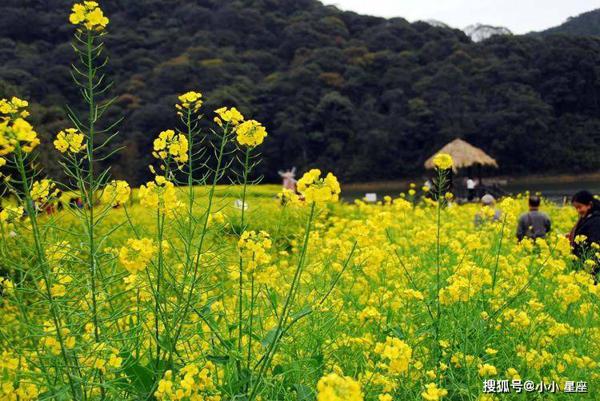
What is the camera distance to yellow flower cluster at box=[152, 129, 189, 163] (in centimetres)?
165

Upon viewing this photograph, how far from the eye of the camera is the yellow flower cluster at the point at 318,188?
1314 millimetres

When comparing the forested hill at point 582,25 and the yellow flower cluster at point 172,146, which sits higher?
the forested hill at point 582,25

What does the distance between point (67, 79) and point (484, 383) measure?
3167 cm

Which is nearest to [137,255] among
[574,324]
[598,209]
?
[574,324]

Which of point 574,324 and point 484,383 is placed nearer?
point 484,383

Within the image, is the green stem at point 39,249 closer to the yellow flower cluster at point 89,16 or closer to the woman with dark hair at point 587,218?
the yellow flower cluster at point 89,16

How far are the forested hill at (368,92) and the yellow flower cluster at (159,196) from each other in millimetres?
23364

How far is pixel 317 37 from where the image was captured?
39344 mm

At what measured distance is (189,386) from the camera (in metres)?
1.35

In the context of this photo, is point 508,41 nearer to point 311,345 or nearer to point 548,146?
point 548,146

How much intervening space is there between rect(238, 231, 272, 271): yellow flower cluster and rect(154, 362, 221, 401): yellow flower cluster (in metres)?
0.29

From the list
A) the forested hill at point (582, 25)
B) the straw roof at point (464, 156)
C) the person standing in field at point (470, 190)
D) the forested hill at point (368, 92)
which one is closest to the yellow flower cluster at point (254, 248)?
the person standing in field at point (470, 190)

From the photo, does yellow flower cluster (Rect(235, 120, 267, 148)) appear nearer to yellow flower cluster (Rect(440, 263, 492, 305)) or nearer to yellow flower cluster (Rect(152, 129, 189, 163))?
yellow flower cluster (Rect(152, 129, 189, 163))

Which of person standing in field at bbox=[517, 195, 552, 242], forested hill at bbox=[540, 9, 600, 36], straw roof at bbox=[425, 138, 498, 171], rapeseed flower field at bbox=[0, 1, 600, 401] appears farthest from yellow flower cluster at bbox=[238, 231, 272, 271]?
forested hill at bbox=[540, 9, 600, 36]
